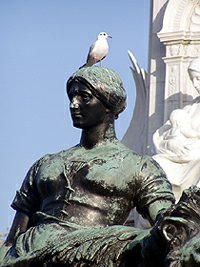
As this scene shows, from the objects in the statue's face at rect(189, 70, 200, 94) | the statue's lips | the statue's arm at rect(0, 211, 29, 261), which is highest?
the statue's lips

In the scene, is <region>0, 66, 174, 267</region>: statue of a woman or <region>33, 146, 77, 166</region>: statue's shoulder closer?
<region>0, 66, 174, 267</region>: statue of a woman

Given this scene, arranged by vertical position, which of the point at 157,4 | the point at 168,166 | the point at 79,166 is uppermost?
the point at 79,166

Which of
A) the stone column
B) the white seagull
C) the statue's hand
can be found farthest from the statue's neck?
the stone column

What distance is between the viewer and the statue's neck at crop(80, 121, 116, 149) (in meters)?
6.60

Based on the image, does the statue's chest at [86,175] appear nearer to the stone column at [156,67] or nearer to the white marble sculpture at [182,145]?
the white marble sculpture at [182,145]

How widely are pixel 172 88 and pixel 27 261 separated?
610 inches

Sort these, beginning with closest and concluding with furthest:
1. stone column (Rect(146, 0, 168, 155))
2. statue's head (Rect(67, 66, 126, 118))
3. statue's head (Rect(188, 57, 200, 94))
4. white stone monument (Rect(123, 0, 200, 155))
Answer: statue's head (Rect(67, 66, 126, 118)) < statue's head (Rect(188, 57, 200, 94)) < white stone monument (Rect(123, 0, 200, 155)) < stone column (Rect(146, 0, 168, 155))

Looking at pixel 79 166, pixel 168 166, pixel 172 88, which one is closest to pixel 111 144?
pixel 79 166

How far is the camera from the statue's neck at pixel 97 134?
6.60 meters

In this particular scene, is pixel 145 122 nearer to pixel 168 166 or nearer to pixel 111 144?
pixel 168 166

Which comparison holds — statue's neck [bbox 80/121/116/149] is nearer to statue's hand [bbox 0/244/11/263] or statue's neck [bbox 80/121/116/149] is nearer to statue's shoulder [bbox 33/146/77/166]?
statue's shoulder [bbox 33/146/77/166]

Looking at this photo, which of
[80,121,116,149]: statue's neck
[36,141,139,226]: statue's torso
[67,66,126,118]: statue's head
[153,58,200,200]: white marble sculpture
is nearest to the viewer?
[36,141,139,226]: statue's torso

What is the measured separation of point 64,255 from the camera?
5969 mm

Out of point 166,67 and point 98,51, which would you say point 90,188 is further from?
point 166,67
